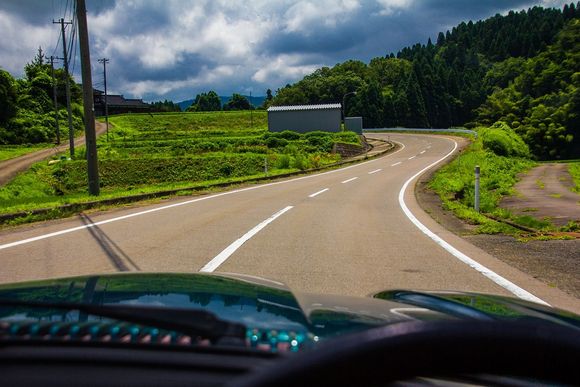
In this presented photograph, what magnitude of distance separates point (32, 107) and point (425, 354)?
73474 mm

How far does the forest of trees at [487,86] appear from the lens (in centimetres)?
7375

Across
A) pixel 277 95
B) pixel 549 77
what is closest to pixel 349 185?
pixel 549 77

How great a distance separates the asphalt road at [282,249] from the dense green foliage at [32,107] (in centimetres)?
5110

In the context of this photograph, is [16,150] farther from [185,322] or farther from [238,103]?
[238,103]

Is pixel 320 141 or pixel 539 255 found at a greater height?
pixel 320 141

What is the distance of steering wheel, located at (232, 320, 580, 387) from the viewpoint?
3.42 feet

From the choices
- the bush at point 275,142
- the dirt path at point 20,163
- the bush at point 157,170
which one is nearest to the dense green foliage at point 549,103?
the bush at point 275,142

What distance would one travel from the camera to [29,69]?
249 ft

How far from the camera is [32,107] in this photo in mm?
65125

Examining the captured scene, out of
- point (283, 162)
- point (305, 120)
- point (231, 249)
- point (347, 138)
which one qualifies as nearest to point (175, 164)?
point (283, 162)

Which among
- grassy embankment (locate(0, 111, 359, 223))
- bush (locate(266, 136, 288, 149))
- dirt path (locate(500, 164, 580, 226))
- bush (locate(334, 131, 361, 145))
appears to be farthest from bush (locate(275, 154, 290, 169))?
dirt path (locate(500, 164, 580, 226))

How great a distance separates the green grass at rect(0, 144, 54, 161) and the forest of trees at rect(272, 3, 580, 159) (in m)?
64.6

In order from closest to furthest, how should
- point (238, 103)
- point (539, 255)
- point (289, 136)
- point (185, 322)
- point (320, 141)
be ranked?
1. point (185, 322)
2. point (539, 255)
3. point (320, 141)
4. point (289, 136)
5. point (238, 103)

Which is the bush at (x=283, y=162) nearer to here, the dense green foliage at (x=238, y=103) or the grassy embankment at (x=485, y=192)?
the grassy embankment at (x=485, y=192)
